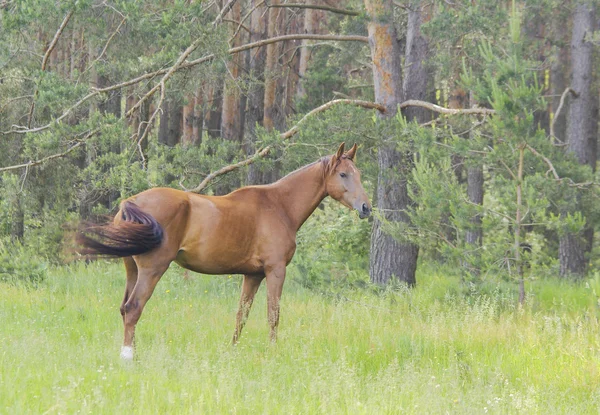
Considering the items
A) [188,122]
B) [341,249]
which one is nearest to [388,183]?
[341,249]

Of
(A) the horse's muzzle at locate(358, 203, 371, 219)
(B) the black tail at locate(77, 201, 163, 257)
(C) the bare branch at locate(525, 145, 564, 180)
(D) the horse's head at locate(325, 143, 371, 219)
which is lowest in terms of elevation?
(B) the black tail at locate(77, 201, 163, 257)

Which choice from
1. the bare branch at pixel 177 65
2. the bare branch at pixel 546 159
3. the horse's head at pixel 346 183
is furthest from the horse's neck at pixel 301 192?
the bare branch at pixel 177 65

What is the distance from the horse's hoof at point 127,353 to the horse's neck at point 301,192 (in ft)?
7.42

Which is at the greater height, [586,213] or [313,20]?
[313,20]

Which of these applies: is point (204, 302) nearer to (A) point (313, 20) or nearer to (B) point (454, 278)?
(B) point (454, 278)

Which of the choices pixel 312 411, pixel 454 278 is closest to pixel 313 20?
pixel 454 278

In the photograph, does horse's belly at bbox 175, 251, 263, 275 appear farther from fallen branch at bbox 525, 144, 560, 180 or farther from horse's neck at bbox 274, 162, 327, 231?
fallen branch at bbox 525, 144, 560, 180

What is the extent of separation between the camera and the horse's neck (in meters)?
8.51

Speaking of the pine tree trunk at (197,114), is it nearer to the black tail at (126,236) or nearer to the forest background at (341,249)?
the forest background at (341,249)

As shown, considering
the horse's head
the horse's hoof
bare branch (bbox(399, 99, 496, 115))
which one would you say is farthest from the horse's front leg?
bare branch (bbox(399, 99, 496, 115))

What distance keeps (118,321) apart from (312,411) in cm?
425

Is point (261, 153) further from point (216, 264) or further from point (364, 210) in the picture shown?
point (216, 264)

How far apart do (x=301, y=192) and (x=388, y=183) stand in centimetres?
381

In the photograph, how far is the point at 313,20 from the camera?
20797 mm
